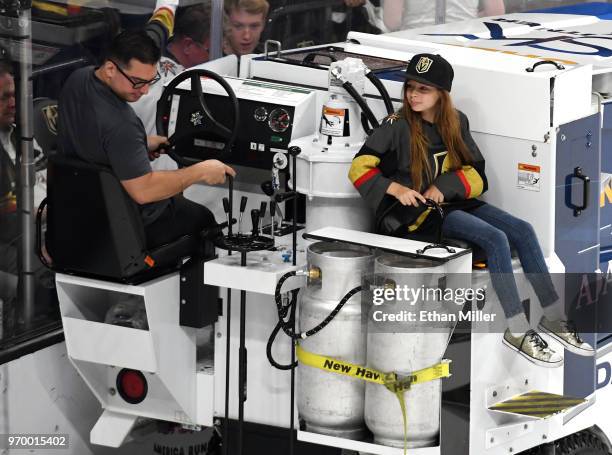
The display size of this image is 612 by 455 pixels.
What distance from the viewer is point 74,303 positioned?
5.39m

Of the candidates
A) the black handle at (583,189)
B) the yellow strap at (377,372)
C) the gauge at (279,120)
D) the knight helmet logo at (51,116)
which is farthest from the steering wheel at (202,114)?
the black handle at (583,189)

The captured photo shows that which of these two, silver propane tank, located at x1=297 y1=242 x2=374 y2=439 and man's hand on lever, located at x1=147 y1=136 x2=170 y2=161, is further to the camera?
man's hand on lever, located at x1=147 y1=136 x2=170 y2=161

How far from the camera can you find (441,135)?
5.21 metres

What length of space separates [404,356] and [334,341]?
0.84 feet

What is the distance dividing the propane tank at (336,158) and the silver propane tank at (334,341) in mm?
222

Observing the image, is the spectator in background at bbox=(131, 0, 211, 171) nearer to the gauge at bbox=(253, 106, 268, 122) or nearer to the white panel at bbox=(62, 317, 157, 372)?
the gauge at bbox=(253, 106, 268, 122)

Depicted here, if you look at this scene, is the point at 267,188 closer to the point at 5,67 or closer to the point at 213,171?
the point at 213,171

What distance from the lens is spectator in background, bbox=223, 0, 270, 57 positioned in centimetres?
681

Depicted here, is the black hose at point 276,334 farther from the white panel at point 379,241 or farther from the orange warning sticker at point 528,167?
the orange warning sticker at point 528,167

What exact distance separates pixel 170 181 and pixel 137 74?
0.39 meters

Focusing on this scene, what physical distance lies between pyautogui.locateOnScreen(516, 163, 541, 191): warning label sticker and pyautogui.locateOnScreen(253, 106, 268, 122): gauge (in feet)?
3.17

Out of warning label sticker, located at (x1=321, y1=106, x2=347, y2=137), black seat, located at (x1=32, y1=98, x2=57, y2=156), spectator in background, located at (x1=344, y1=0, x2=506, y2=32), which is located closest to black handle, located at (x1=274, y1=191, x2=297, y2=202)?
warning label sticker, located at (x1=321, y1=106, x2=347, y2=137)

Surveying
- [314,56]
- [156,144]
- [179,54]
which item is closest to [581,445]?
[314,56]

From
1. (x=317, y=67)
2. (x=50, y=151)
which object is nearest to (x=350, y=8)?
(x=317, y=67)
